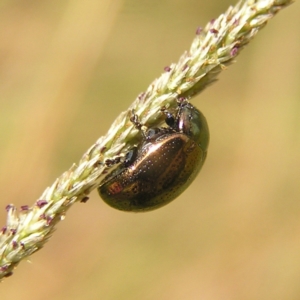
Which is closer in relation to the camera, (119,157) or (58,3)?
(119,157)

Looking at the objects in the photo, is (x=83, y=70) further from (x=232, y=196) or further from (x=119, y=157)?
(x=119, y=157)

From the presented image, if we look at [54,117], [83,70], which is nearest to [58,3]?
[83,70]

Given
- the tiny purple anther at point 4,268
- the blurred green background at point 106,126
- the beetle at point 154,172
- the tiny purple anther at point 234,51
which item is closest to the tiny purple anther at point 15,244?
the tiny purple anther at point 4,268

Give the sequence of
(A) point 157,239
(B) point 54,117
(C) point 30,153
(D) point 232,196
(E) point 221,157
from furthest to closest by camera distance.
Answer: (E) point 221,157
(D) point 232,196
(A) point 157,239
(B) point 54,117
(C) point 30,153

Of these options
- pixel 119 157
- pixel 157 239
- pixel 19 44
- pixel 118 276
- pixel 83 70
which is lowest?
pixel 118 276

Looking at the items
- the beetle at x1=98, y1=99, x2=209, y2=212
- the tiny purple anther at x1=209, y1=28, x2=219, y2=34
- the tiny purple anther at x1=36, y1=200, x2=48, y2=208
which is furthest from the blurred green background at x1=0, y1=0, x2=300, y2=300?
the tiny purple anther at x1=209, y1=28, x2=219, y2=34

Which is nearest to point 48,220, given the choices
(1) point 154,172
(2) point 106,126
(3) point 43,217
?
(3) point 43,217
